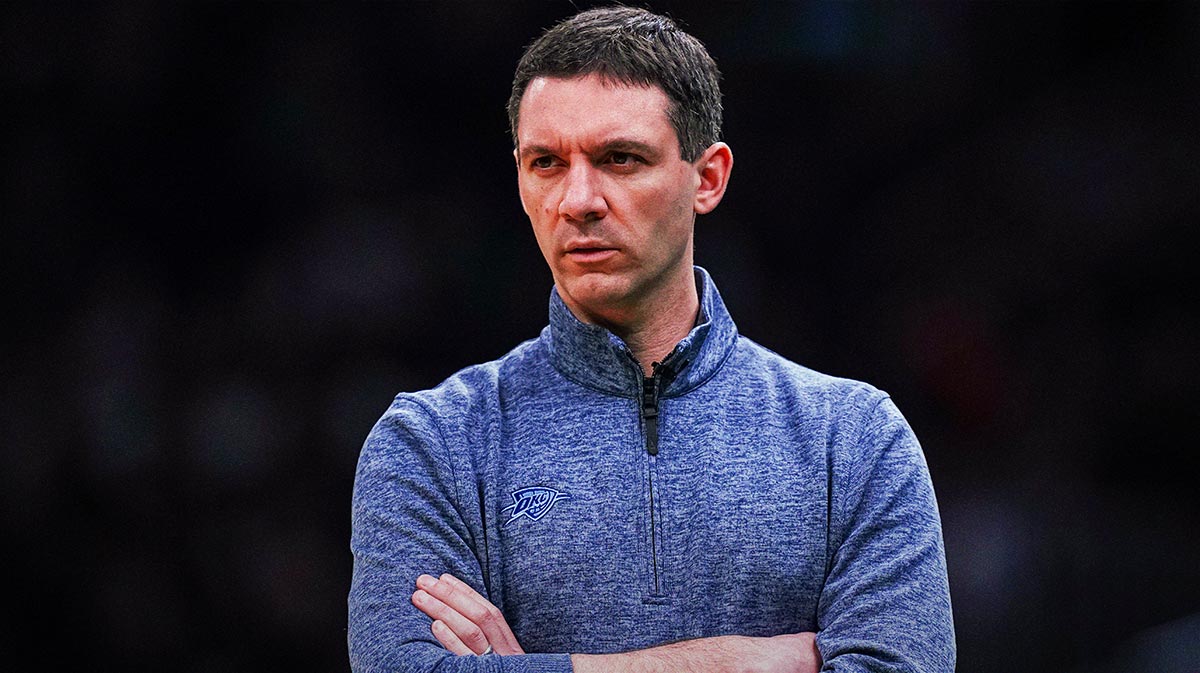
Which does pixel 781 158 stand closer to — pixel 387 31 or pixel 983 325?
pixel 983 325

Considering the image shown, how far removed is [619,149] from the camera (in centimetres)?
178

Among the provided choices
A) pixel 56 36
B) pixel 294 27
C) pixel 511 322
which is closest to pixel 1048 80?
pixel 511 322

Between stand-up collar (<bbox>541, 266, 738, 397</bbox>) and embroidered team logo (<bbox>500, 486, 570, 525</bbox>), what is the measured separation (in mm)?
183

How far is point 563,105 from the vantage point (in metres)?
1.79

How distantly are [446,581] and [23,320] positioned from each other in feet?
7.41

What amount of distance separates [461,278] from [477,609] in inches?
79.6

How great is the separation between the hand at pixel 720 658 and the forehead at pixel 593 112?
2.23 ft

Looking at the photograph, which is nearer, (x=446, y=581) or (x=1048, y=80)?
(x=446, y=581)

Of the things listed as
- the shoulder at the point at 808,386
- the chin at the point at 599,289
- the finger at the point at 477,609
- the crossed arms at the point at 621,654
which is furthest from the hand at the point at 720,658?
the chin at the point at 599,289

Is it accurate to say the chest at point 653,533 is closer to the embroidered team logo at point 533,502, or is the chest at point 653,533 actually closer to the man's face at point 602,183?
the embroidered team logo at point 533,502

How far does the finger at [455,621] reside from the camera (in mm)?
1645

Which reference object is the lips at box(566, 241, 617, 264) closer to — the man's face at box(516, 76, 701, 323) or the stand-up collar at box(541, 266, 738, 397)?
the man's face at box(516, 76, 701, 323)

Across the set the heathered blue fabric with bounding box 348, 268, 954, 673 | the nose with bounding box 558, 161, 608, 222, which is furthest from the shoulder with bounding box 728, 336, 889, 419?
the nose with bounding box 558, 161, 608, 222

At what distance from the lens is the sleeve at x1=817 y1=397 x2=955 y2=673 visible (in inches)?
64.7
